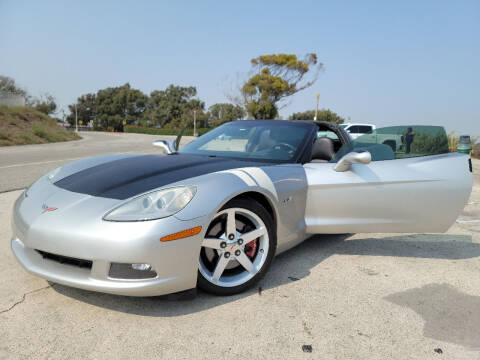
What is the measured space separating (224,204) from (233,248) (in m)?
0.30

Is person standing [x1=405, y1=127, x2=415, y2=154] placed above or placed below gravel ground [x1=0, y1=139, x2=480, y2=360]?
above

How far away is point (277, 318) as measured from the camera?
2154 mm

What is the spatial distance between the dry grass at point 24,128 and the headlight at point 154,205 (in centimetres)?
2048

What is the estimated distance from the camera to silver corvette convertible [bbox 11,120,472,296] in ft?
6.59

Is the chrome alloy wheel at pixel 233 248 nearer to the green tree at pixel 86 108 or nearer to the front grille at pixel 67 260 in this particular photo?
the front grille at pixel 67 260

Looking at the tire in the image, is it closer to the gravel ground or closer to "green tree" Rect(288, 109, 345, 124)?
the gravel ground

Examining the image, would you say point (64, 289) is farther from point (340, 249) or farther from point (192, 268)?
point (340, 249)

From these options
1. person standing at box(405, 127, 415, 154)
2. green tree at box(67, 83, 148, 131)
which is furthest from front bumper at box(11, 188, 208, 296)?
green tree at box(67, 83, 148, 131)

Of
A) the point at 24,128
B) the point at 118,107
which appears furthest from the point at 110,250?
the point at 118,107

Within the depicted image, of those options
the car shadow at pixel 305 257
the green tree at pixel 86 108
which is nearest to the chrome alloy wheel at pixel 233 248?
the car shadow at pixel 305 257

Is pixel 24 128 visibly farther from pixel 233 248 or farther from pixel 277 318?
pixel 277 318

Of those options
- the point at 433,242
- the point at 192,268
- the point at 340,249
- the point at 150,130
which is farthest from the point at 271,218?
the point at 150,130

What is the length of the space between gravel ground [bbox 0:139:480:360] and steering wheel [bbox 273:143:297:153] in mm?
922

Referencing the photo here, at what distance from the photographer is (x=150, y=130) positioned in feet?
239
